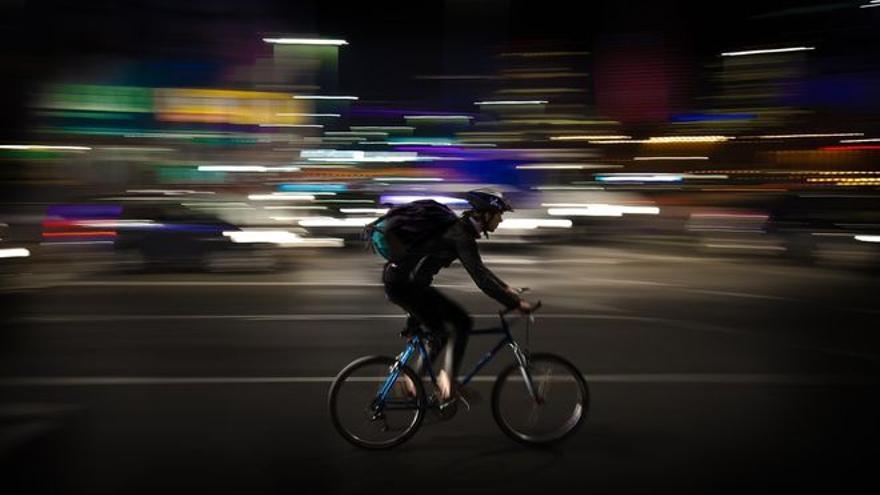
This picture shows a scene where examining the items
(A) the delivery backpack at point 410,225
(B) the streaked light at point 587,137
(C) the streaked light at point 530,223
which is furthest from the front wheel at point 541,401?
(B) the streaked light at point 587,137

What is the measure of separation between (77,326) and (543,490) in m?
7.19

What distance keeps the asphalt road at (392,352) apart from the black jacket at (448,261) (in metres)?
1.05

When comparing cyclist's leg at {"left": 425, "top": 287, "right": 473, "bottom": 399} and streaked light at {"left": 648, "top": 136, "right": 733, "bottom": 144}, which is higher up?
streaked light at {"left": 648, "top": 136, "right": 733, "bottom": 144}

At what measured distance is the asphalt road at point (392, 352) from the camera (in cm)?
488

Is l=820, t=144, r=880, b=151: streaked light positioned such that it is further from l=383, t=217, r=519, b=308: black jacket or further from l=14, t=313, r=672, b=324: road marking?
l=383, t=217, r=519, b=308: black jacket

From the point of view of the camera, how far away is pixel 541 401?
5438 millimetres

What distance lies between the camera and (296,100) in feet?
129

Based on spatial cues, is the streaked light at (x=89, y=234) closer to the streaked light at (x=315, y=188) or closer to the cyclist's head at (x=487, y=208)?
the cyclist's head at (x=487, y=208)

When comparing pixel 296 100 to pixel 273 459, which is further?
pixel 296 100

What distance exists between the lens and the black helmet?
5195mm

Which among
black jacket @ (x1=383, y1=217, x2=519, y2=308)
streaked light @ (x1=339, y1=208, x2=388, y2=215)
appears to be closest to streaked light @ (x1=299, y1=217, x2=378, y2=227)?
streaked light @ (x1=339, y1=208, x2=388, y2=215)

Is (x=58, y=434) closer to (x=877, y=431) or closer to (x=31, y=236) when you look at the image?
(x=877, y=431)

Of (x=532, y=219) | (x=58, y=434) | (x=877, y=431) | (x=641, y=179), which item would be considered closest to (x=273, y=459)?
(x=58, y=434)

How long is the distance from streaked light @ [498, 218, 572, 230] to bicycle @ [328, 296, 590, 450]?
51.6ft
